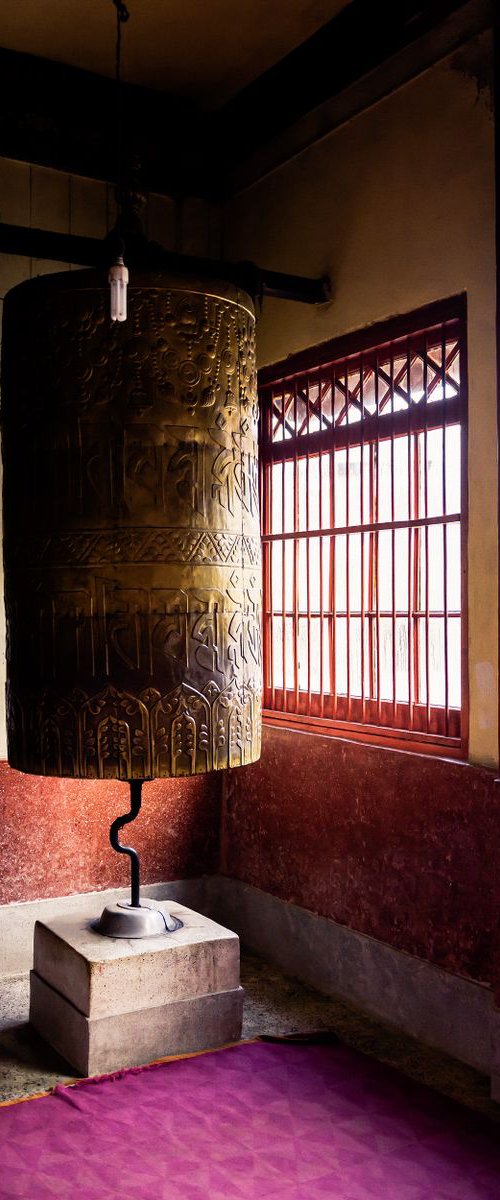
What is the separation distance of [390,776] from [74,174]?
10.6 feet

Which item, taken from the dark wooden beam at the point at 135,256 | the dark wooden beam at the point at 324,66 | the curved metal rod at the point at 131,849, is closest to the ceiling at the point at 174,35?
the dark wooden beam at the point at 324,66

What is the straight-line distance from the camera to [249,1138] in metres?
3.02

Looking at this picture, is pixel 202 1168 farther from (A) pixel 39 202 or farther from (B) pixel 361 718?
(A) pixel 39 202

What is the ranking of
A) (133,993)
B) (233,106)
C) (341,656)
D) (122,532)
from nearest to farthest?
(122,532), (133,993), (341,656), (233,106)

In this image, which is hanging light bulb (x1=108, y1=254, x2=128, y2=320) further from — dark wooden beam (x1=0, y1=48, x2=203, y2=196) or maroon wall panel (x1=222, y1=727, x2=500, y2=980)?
maroon wall panel (x1=222, y1=727, x2=500, y2=980)

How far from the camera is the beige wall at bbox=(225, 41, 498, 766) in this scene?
3.48 meters

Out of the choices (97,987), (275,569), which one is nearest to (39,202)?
(275,569)

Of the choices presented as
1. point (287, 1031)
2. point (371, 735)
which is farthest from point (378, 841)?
point (287, 1031)

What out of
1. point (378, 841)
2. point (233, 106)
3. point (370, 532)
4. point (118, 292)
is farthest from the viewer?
point (233, 106)

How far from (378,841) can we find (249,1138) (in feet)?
4.23

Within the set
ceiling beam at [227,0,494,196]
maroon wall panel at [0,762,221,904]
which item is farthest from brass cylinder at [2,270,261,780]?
ceiling beam at [227,0,494,196]

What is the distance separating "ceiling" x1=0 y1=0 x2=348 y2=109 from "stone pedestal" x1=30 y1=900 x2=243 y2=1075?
12.0 feet

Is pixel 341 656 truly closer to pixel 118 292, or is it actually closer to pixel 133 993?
pixel 133 993

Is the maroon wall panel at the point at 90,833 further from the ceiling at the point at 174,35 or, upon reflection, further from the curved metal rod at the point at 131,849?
the ceiling at the point at 174,35
